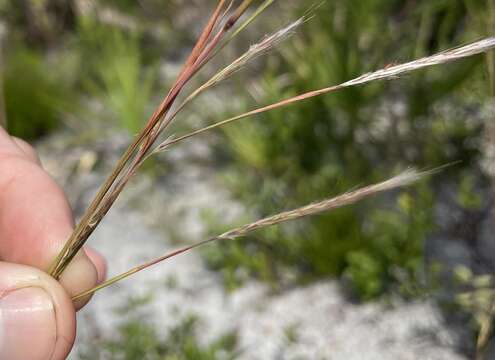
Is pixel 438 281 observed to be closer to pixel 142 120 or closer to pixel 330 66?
pixel 330 66

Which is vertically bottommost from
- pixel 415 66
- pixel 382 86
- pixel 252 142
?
pixel 252 142

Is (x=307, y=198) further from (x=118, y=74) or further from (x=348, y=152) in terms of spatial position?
(x=118, y=74)

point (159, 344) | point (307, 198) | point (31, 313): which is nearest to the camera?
point (31, 313)

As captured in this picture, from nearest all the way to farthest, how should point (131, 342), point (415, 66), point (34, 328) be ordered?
1. point (415, 66)
2. point (34, 328)
3. point (131, 342)

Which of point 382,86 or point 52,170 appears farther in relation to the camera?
point 52,170

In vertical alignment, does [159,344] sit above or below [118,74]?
below

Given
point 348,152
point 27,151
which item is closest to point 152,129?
point 27,151

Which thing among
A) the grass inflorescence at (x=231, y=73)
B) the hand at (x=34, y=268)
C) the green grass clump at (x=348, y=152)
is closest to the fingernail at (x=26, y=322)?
the hand at (x=34, y=268)

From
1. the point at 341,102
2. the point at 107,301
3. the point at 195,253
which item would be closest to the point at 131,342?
the point at 107,301
